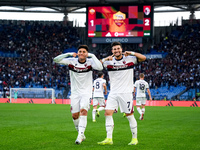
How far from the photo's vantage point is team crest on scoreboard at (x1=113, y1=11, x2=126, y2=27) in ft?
152

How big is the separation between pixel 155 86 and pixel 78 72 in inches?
1444

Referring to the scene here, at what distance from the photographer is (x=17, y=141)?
955 cm

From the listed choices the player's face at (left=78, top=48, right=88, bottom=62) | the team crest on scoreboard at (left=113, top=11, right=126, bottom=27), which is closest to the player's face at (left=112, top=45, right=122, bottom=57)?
the player's face at (left=78, top=48, right=88, bottom=62)

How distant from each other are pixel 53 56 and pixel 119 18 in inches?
531

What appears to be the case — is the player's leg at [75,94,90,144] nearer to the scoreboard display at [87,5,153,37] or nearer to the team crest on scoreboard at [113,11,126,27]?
the scoreboard display at [87,5,153,37]

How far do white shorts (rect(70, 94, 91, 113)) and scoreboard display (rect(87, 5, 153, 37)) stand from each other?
123ft

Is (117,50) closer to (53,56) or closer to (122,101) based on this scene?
(122,101)

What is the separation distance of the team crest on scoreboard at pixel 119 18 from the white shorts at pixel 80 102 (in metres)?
37.6

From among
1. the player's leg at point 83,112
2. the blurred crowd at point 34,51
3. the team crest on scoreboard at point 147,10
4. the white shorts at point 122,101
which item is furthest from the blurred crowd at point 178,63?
the player's leg at point 83,112

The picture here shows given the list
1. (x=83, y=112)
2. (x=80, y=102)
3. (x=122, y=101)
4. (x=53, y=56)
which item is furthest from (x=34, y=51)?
(x=122, y=101)

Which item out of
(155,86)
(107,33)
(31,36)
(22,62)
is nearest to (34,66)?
(22,62)

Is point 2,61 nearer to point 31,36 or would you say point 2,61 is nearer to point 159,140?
point 31,36

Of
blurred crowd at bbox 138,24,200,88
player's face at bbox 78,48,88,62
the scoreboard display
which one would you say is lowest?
blurred crowd at bbox 138,24,200,88

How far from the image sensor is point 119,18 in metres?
46.7
